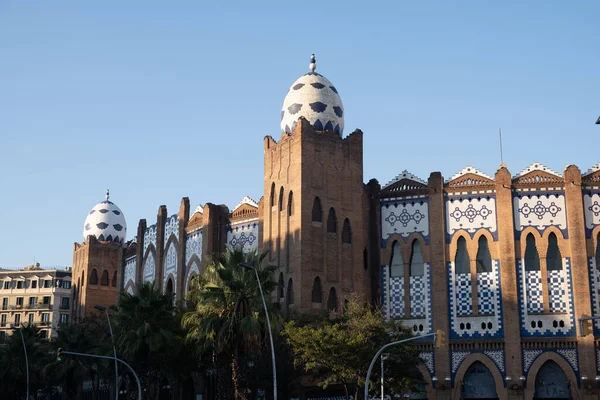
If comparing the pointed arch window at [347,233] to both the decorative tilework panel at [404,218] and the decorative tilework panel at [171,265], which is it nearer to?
the decorative tilework panel at [404,218]

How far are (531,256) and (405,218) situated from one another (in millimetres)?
6849

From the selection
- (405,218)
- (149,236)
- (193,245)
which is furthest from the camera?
(149,236)

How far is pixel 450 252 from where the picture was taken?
44938mm

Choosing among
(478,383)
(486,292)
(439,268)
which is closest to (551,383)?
(478,383)

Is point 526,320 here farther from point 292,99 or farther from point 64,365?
point 64,365

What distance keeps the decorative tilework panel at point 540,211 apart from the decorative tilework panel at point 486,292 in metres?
2.96

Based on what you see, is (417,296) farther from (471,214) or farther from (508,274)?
(471,214)

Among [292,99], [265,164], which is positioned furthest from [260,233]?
[292,99]

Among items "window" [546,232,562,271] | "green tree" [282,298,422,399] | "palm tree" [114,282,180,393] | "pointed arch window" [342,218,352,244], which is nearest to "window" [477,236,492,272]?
"window" [546,232,562,271]

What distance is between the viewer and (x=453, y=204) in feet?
150

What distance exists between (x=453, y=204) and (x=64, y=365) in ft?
73.3

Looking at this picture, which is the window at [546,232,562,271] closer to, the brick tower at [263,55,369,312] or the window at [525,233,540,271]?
the window at [525,233,540,271]

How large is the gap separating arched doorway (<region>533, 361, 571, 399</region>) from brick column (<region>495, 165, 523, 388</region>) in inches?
43.5

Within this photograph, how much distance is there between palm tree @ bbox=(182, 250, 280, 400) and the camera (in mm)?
32219
